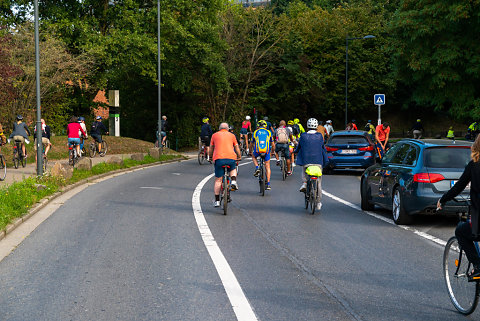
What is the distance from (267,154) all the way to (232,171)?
3581 mm

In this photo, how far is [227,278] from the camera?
6.98 meters

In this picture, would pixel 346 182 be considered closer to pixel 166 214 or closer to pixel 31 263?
pixel 166 214

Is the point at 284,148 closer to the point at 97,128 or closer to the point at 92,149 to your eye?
the point at 97,128

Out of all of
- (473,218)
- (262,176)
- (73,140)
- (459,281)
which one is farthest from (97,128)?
(473,218)

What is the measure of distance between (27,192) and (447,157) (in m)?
8.54

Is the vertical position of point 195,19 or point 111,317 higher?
point 195,19

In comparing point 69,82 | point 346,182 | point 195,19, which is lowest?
point 346,182

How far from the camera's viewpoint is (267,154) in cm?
1636

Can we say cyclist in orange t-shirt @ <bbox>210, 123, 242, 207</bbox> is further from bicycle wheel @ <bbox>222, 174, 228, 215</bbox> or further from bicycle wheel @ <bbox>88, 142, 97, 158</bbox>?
bicycle wheel @ <bbox>88, 142, 97, 158</bbox>

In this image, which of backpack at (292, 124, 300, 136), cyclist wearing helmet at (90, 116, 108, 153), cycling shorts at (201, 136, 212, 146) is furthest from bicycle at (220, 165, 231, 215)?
cyclist wearing helmet at (90, 116, 108, 153)

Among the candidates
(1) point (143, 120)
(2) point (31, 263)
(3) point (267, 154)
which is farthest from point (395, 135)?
(2) point (31, 263)

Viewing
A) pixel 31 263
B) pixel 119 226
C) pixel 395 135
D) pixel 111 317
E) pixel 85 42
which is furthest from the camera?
pixel 395 135

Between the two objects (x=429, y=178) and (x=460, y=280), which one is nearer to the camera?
(x=460, y=280)

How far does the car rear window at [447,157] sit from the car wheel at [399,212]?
0.73 meters
